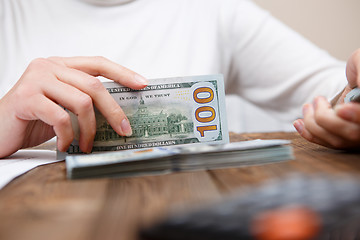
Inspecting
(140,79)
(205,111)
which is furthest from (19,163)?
(205,111)

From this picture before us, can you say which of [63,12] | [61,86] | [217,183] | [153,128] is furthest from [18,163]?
[63,12]

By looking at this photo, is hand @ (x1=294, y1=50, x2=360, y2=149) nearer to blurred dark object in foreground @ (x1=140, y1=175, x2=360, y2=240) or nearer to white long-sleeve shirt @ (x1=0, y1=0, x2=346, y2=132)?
blurred dark object in foreground @ (x1=140, y1=175, x2=360, y2=240)

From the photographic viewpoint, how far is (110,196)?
1.65 feet

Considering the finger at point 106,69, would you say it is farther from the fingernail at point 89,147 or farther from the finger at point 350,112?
the finger at point 350,112

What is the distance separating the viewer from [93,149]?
1013mm

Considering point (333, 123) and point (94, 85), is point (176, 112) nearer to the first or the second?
point (94, 85)

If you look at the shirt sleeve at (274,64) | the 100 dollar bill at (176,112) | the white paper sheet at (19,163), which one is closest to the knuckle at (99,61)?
the 100 dollar bill at (176,112)

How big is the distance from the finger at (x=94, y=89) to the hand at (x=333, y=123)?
0.44 meters

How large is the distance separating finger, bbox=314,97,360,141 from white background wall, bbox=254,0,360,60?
87.3 inches

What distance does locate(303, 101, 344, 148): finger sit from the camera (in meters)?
0.78

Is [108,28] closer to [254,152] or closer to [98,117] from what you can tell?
[98,117]

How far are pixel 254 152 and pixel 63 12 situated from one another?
1433 millimetres

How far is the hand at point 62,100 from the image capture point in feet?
2.74

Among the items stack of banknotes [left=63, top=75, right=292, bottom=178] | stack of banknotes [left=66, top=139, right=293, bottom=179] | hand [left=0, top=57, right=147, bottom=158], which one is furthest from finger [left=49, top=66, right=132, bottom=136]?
stack of banknotes [left=66, top=139, right=293, bottom=179]
